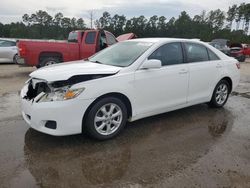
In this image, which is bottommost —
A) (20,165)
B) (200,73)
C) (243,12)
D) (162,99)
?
(20,165)

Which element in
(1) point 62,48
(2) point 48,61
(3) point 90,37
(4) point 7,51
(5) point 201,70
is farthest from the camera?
(4) point 7,51

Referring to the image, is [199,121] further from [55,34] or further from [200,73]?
[55,34]

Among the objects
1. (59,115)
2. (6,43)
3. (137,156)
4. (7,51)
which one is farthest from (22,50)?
(137,156)

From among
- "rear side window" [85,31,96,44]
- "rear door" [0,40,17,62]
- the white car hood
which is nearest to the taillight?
"rear side window" [85,31,96,44]

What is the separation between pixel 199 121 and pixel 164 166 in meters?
2.08

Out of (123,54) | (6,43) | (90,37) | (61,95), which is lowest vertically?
(61,95)

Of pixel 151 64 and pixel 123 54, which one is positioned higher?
pixel 123 54

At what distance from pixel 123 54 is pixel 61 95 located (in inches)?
62.9

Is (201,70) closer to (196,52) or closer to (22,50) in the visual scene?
(196,52)

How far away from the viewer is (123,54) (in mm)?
5117

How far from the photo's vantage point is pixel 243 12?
60.5 meters

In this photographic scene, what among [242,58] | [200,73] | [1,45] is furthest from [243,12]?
[200,73]

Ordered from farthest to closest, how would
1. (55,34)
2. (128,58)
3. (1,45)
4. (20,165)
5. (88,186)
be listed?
(55,34) < (1,45) < (128,58) < (20,165) < (88,186)

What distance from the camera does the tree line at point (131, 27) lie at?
1772 inches
